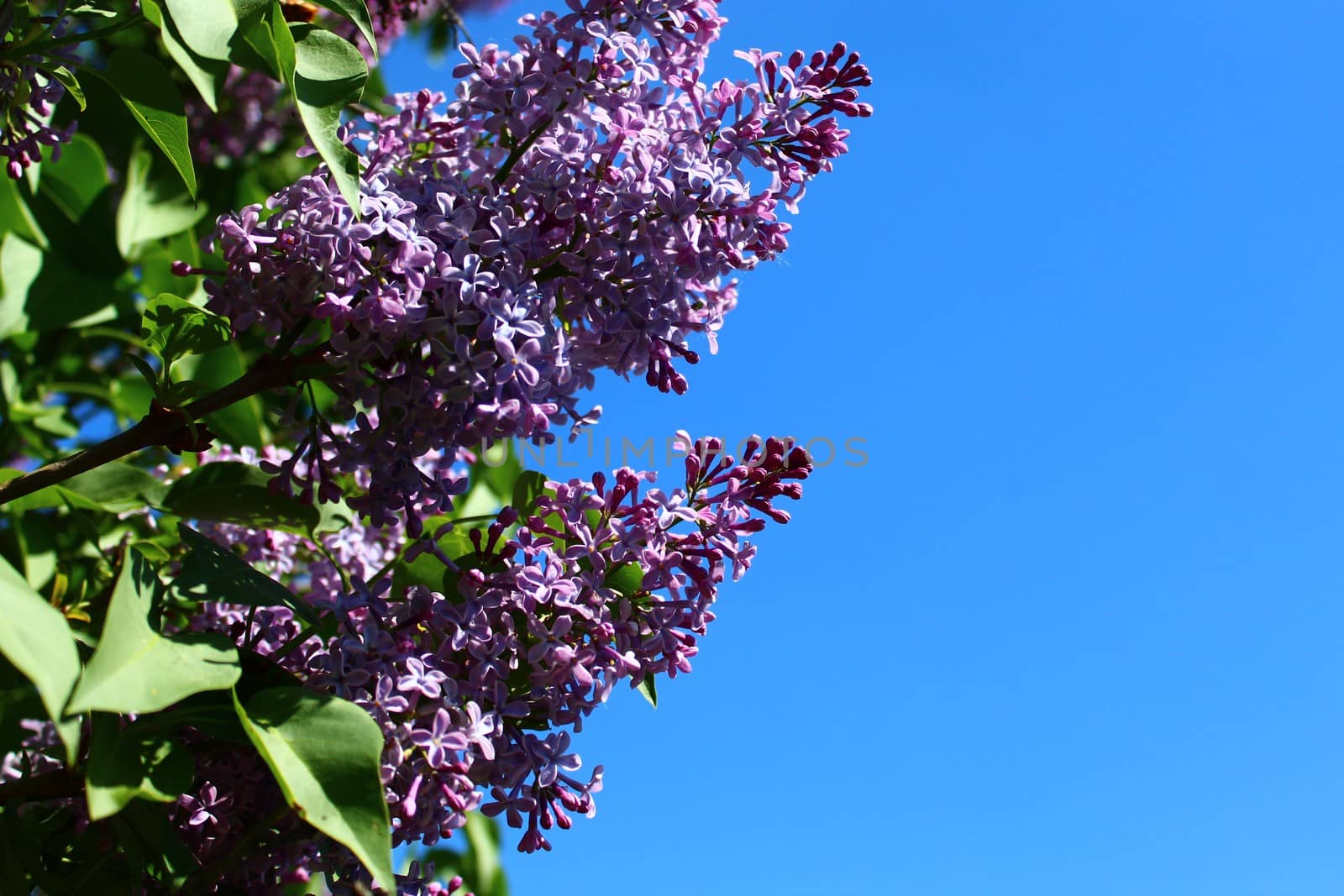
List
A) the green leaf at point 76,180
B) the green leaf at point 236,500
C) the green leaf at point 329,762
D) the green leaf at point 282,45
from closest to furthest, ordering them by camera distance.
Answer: the green leaf at point 329,762 → the green leaf at point 282,45 → the green leaf at point 236,500 → the green leaf at point 76,180

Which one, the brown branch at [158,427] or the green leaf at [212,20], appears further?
the brown branch at [158,427]

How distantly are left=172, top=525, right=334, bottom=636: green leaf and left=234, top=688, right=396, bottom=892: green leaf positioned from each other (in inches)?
5.8

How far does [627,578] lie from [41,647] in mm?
663

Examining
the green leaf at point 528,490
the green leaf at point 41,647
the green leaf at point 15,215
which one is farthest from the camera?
the green leaf at point 15,215

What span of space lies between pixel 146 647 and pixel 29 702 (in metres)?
0.67

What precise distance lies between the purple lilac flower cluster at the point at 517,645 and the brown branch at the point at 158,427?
27 cm

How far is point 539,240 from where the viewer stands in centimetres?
147

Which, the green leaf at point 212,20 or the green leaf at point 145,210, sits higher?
the green leaf at point 145,210

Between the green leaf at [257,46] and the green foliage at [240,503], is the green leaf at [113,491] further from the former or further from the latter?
the green leaf at [257,46]

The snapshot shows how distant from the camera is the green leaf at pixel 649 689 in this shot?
1.65m

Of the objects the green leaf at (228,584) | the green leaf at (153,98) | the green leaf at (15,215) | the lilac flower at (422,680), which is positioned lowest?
the lilac flower at (422,680)

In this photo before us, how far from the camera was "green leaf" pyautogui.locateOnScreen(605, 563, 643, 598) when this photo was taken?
5.03ft

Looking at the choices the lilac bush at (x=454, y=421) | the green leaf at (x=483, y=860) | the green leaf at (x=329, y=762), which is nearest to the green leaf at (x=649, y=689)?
the lilac bush at (x=454, y=421)

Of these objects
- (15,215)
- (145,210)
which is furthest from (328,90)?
(145,210)
